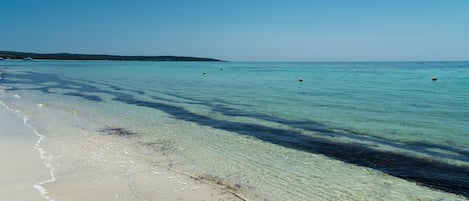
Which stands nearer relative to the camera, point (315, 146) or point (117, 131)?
point (315, 146)

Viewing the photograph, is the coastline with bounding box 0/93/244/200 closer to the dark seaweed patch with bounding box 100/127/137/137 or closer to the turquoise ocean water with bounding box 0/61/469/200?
the dark seaweed patch with bounding box 100/127/137/137

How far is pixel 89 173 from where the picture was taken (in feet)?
28.2

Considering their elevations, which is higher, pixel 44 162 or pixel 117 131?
pixel 44 162

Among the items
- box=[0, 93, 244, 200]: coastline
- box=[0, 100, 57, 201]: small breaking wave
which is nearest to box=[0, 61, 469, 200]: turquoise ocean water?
box=[0, 93, 244, 200]: coastline

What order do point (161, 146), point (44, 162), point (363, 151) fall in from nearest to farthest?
point (44, 162), point (363, 151), point (161, 146)

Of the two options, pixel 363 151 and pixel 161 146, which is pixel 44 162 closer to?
pixel 161 146

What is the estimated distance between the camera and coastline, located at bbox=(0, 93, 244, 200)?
733 centimetres

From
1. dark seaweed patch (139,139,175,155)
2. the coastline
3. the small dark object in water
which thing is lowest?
the small dark object in water

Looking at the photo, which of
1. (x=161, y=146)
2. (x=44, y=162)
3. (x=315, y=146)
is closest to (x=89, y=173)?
(x=44, y=162)

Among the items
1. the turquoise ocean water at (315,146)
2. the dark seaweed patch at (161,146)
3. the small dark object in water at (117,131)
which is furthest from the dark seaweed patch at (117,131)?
the dark seaweed patch at (161,146)

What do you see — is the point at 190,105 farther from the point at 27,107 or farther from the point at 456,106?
the point at 456,106

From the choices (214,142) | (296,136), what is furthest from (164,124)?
(296,136)

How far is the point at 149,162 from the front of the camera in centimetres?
977

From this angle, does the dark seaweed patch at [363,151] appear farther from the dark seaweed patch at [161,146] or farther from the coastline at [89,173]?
the coastline at [89,173]
